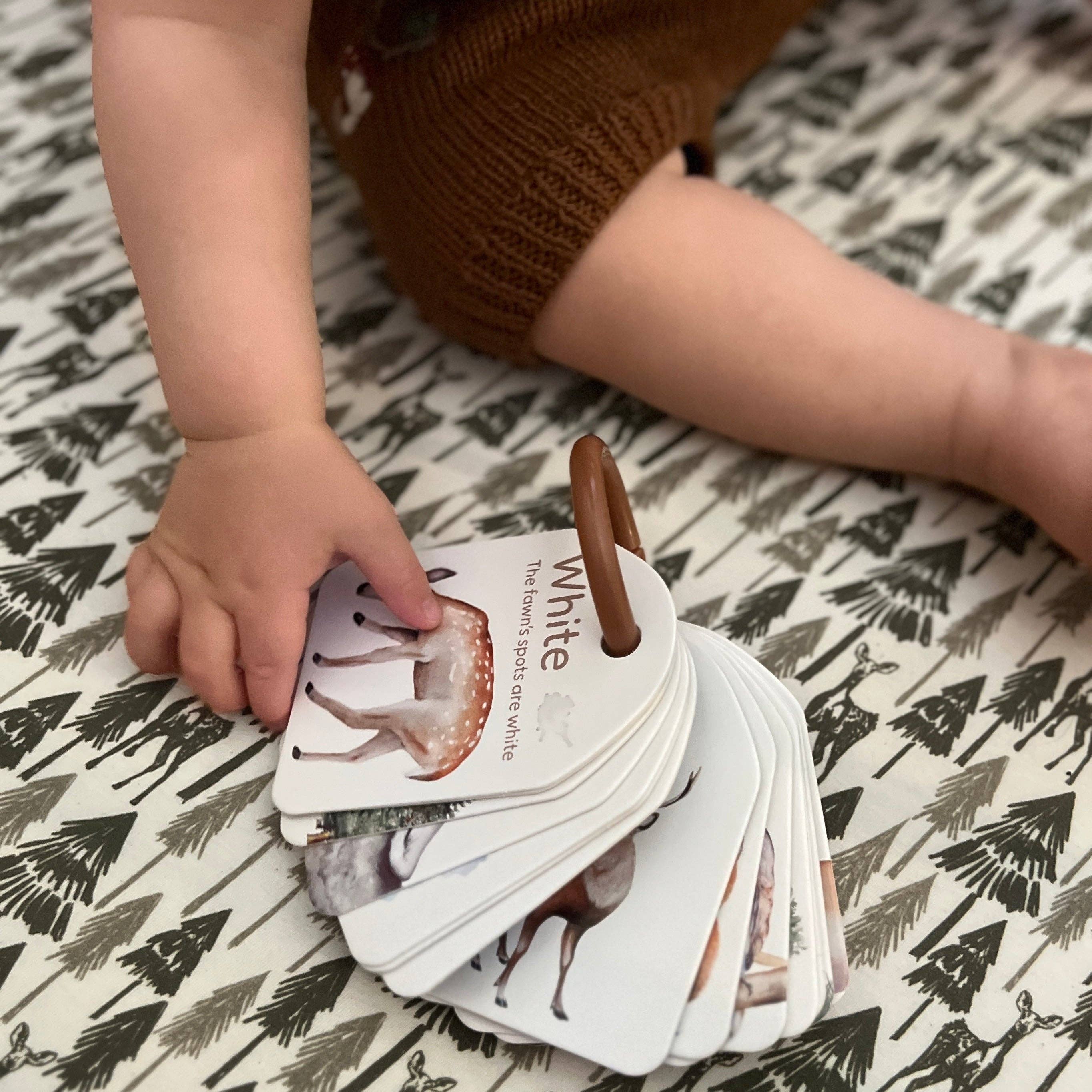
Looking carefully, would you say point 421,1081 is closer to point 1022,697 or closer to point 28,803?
point 28,803

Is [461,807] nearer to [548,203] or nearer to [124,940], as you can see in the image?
[124,940]

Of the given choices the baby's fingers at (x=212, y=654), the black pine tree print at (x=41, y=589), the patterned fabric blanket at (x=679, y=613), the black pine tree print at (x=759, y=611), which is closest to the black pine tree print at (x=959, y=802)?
the patterned fabric blanket at (x=679, y=613)

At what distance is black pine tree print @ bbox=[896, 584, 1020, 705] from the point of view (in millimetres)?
619

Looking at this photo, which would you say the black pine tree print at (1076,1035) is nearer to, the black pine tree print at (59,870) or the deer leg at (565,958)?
the deer leg at (565,958)

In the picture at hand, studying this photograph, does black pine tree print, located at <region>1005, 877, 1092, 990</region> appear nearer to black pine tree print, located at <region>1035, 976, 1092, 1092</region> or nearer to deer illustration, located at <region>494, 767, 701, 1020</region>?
black pine tree print, located at <region>1035, 976, 1092, 1092</region>

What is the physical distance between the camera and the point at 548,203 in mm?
668

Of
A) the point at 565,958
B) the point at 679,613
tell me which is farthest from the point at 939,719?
the point at 565,958

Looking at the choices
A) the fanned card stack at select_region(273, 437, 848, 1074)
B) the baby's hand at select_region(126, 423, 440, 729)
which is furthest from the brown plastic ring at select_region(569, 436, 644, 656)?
the baby's hand at select_region(126, 423, 440, 729)

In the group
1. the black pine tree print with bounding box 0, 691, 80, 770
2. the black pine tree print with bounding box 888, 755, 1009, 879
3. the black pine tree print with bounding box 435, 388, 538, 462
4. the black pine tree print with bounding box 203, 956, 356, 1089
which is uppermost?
the black pine tree print with bounding box 435, 388, 538, 462

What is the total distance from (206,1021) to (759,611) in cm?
37

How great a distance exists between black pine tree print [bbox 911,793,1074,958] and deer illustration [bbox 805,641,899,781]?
0.24 ft

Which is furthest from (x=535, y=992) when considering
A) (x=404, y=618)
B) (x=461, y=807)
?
(x=404, y=618)

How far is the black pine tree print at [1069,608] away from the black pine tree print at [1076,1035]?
203mm

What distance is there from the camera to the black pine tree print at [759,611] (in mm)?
624
